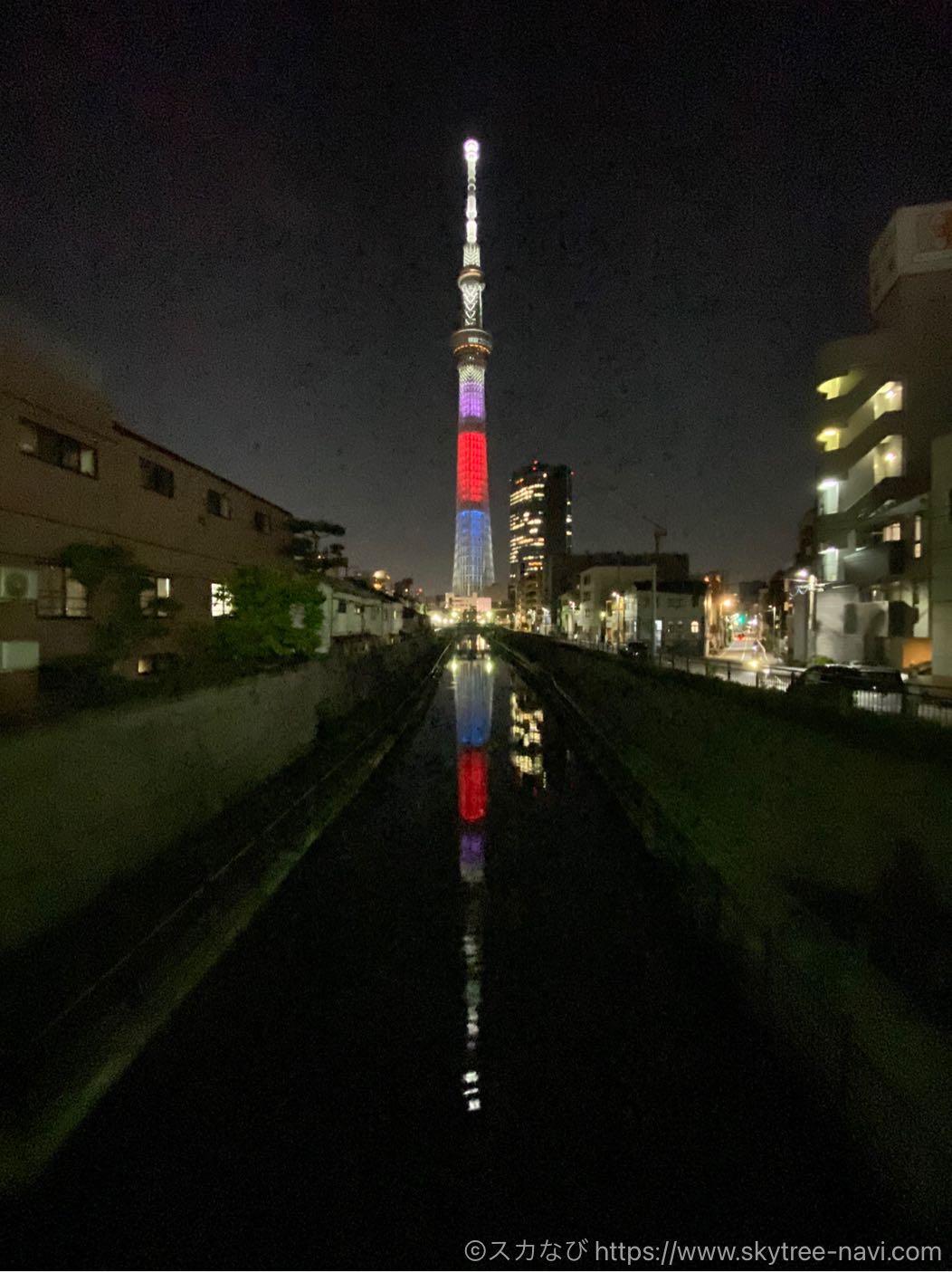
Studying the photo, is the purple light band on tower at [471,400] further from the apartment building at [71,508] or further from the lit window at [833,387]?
the apartment building at [71,508]

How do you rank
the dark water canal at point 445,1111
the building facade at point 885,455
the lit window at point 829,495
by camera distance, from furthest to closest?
the lit window at point 829,495, the building facade at point 885,455, the dark water canal at point 445,1111

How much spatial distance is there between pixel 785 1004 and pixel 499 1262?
281cm

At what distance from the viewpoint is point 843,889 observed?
6074mm

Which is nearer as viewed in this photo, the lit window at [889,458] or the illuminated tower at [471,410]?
the lit window at [889,458]

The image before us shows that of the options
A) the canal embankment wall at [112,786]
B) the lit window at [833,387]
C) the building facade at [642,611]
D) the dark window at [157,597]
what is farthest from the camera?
the building facade at [642,611]

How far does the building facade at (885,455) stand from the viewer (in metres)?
32.1

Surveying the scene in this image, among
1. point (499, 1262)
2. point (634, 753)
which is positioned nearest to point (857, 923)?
point (499, 1262)

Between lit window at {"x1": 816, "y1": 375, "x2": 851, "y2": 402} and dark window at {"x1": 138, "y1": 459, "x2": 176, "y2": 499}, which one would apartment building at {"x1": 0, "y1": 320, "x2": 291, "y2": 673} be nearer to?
dark window at {"x1": 138, "y1": 459, "x2": 176, "y2": 499}

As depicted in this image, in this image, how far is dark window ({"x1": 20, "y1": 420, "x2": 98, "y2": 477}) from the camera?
13547 millimetres

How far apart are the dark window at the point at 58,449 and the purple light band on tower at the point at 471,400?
134 metres

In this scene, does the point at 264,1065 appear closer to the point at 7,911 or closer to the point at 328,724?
the point at 7,911

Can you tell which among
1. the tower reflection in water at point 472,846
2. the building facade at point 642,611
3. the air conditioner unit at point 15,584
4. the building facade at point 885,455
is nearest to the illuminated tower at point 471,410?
the building facade at point 642,611

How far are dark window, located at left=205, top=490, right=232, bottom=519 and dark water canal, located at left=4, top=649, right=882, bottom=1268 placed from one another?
52.9ft

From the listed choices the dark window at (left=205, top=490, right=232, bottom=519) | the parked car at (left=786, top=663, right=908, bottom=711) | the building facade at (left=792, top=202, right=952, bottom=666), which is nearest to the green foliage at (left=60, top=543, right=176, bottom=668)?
the dark window at (left=205, top=490, right=232, bottom=519)
